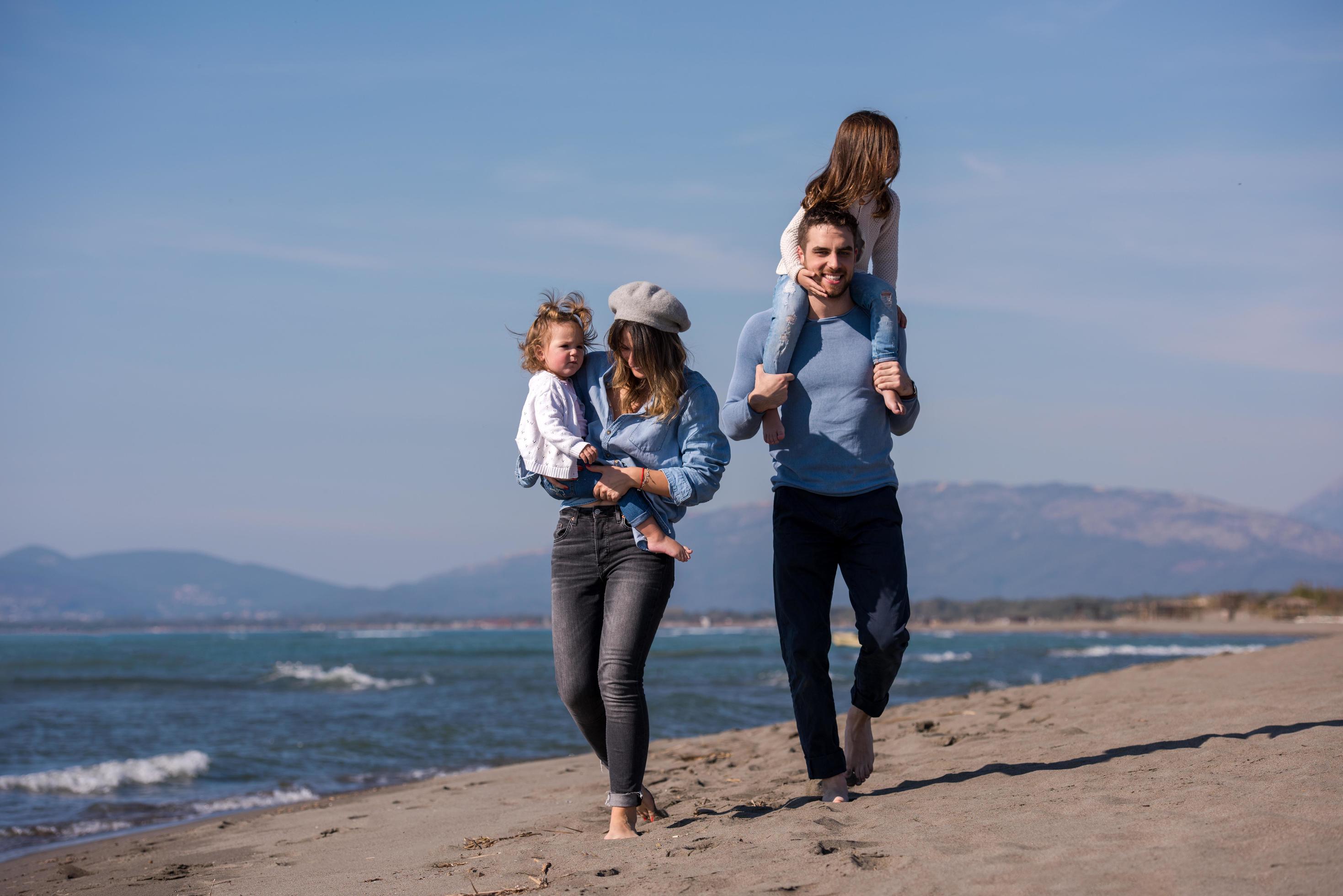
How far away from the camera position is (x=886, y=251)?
3799 mm

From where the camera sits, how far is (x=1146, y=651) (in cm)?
3319

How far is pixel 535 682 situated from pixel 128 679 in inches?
441

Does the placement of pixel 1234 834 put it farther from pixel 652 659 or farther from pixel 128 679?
pixel 652 659

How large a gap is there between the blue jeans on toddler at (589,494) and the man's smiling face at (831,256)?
1.00m

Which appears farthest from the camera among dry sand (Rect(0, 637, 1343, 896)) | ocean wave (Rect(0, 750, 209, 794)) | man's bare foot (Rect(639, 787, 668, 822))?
ocean wave (Rect(0, 750, 209, 794))

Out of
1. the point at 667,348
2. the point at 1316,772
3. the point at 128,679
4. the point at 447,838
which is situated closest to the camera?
the point at 1316,772

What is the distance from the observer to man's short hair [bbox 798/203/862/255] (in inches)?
140

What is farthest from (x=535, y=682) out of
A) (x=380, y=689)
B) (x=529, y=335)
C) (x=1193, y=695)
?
(x=529, y=335)

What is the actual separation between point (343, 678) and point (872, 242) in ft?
68.8

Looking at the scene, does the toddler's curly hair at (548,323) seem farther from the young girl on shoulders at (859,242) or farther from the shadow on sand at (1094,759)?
the shadow on sand at (1094,759)

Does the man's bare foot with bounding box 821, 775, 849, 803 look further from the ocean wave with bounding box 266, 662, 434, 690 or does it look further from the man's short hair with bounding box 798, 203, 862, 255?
the ocean wave with bounding box 266, 662, 434, 690

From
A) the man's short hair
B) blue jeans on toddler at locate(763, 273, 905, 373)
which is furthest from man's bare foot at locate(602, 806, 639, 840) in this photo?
the man's short hair

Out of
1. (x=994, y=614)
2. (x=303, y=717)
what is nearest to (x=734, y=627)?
(x=994, y=614)

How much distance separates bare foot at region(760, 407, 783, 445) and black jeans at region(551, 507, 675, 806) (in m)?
0.56
